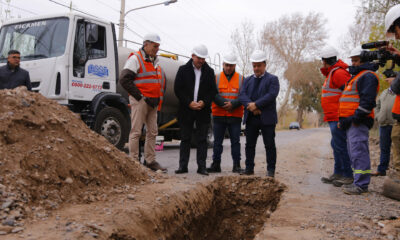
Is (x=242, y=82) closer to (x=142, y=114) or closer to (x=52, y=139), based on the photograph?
(x=142, y=114)

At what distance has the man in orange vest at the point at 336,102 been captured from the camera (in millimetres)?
5176

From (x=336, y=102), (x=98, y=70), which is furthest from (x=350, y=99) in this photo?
(x=98, y=70)

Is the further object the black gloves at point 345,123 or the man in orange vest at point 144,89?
the man in orange vest at point 144,89

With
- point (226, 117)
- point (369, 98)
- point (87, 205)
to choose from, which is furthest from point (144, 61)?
point (369, 98)

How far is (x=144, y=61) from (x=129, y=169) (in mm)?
1945

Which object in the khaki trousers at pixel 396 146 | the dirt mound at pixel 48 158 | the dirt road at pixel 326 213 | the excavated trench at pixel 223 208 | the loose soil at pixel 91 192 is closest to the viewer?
the loose soil at pixel 91 192

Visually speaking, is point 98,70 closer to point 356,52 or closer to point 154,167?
point 154,167

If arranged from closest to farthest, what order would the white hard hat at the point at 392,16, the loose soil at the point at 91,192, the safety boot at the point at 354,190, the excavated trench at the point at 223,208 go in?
the loose soil at the point at 91,192 < the white hard hat at the point at 392,16 < the excavated trench at the point at 223,208 < the safety boot at the point at 354,190

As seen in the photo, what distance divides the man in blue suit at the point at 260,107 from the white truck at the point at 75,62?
3142 mm

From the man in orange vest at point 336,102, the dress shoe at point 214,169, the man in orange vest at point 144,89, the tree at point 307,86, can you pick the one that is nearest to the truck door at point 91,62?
the man in orange vest at point 144,89

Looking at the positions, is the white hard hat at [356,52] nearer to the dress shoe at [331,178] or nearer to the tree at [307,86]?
the dress shoe at [331,178]

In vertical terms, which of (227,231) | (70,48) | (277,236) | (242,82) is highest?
(70,48)

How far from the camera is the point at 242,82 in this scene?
242 inches

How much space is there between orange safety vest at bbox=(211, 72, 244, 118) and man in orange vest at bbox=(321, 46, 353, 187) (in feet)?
4.73
